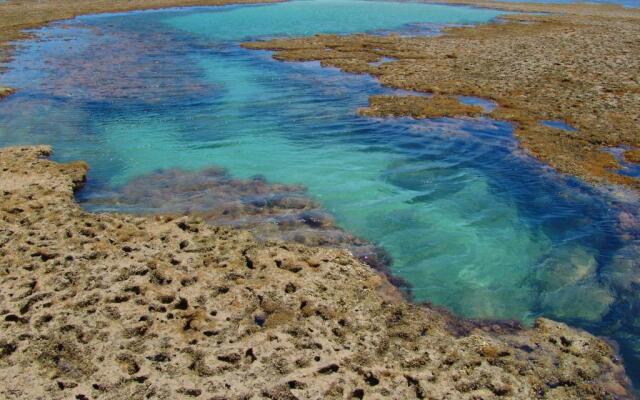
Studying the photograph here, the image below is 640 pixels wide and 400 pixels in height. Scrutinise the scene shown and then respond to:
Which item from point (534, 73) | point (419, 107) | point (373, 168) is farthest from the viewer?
point (534, 73)

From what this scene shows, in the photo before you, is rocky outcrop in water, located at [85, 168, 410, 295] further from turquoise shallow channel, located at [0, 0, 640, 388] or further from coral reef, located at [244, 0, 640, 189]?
coral reef, located at [244, 0, 640, 189]

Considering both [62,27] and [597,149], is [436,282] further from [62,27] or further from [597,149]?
[62,27]

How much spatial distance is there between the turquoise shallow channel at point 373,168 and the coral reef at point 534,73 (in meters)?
1.36

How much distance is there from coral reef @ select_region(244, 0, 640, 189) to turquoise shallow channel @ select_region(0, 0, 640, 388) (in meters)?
1.36

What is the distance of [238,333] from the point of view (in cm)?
965

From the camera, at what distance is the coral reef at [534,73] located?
20234mm

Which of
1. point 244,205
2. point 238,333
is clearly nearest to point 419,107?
point 244,205

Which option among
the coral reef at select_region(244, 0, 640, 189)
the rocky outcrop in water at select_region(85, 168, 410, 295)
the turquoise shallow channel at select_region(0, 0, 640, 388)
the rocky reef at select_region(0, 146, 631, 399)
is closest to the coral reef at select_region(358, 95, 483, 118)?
the coral reef at select_region(244, 0, 640, 189)

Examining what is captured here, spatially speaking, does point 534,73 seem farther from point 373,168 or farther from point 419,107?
point 373,168

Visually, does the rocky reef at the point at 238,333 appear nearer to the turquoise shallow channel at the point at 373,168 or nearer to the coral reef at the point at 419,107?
the turquoise shallow channel at the point at 373,168

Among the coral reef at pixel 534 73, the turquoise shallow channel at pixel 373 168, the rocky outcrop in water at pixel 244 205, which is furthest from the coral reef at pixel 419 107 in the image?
the rocky outcrop in water at pixel 244 205

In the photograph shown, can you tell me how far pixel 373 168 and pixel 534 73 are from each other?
59.4ft

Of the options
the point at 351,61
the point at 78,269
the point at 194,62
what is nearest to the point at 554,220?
the point at 78,269

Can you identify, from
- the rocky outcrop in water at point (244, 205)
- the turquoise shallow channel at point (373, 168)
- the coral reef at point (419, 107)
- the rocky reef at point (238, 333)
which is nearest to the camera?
the rocky reef at point (238, 333)
